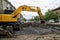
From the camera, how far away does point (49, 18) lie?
70.1 m

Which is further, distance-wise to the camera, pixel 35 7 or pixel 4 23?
pixel 35 7

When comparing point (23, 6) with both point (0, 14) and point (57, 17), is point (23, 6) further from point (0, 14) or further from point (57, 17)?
point (57, 17)

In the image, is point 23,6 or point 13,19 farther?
point 23,6

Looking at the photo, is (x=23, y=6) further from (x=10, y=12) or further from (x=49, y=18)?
(x=49, y=18)

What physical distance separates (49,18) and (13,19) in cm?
5325

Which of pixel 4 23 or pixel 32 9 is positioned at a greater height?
pixel 32 9

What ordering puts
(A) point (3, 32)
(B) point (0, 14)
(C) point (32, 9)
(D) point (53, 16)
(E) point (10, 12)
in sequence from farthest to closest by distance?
(D) point (53, 16) → (C) point (32, 9) → (E) point (10, 12) → (B) point (0, 14) → (A) point (3, 32)

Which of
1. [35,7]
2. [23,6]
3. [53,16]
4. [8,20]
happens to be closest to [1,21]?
[8,20]

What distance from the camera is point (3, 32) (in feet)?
46.8

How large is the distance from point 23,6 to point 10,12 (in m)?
1.58

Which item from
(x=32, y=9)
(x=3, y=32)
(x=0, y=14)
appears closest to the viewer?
(x=3, y=32)

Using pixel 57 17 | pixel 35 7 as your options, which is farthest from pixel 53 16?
pixel 35 7

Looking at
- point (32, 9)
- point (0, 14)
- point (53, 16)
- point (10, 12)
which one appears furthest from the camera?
point (53, 16)

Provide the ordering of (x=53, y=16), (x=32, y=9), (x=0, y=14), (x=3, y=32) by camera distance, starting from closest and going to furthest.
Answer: (x=3, y=32), (x=0, y=14), (x=32, y=9), (x=53, y=16)
